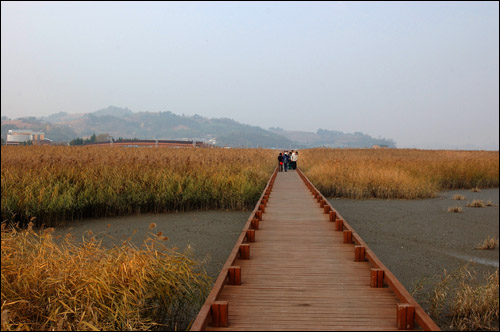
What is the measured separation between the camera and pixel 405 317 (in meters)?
3.46

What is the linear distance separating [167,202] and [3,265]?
8.99 m

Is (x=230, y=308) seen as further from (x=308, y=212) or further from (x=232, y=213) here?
(x=232, y=213)

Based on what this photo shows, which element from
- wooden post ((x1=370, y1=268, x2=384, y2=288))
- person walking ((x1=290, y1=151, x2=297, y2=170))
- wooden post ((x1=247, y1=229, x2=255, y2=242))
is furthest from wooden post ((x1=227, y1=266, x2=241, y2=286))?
person walking ((x1=290, y1=151, x2=297, y2=170))

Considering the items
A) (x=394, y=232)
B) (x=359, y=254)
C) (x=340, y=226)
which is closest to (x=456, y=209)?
(x=394, y=232)

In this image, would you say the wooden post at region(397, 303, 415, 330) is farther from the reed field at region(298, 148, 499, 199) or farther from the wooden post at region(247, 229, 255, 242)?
the reed field at region(298, 148, 499, 199)

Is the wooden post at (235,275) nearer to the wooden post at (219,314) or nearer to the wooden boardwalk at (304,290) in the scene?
the wooden boardwalk at (304,290)

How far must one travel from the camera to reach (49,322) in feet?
12.7

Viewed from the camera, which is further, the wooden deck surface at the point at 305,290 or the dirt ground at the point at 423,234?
the dirt ground at the point at 423,234

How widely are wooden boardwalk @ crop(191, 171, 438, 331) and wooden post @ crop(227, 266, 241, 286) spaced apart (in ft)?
0.04

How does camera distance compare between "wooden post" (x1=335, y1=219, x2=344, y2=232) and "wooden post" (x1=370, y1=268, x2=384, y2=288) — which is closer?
"wooden post" (x1=370, y1=268, x2=384, y2=288)

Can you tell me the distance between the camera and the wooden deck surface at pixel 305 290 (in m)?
3.58

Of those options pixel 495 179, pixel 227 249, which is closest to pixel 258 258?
pixel 227 249

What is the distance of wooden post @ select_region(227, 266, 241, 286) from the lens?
4.51m

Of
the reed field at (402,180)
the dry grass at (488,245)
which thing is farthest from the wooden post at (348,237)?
the reed field at (402,180)
